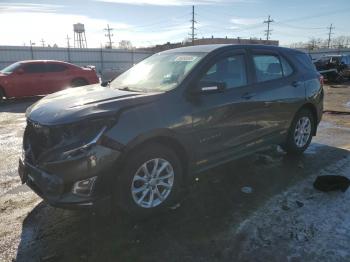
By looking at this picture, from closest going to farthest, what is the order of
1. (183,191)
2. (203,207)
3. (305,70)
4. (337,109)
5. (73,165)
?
1. (73,165)
2. (203,207)
3. (183,191)
4. (305,70)
5. (337,109)

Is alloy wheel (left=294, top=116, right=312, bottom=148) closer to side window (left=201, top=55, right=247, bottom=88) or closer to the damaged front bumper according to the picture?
side window (left=201, top=55, right=247, bottom=88)

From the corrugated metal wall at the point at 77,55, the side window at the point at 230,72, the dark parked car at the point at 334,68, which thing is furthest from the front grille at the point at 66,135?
the corrugated metal wall at the point at 77,55

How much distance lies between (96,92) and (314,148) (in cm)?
423

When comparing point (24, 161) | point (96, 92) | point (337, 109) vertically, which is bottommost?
point (337, 109)

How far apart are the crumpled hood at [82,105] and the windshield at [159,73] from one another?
1.07 feet

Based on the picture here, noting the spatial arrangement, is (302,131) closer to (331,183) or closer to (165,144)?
(331,183)

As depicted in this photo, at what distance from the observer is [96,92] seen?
4.20 metres

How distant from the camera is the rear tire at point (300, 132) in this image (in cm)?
Answer: 573

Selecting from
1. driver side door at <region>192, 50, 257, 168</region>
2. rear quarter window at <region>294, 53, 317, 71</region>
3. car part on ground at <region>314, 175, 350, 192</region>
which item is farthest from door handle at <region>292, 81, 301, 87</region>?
car part on ground at <region>314, 175, 350, 192</region>

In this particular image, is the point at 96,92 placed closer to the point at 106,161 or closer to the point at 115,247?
the point at 106,161

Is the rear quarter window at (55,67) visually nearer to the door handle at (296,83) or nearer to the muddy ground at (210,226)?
the muddy ground at (210,226)

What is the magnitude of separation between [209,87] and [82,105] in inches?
56.8

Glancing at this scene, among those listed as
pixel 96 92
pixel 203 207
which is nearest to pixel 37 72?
pixel 96 92

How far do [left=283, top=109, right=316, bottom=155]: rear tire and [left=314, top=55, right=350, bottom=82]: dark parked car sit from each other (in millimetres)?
18802
